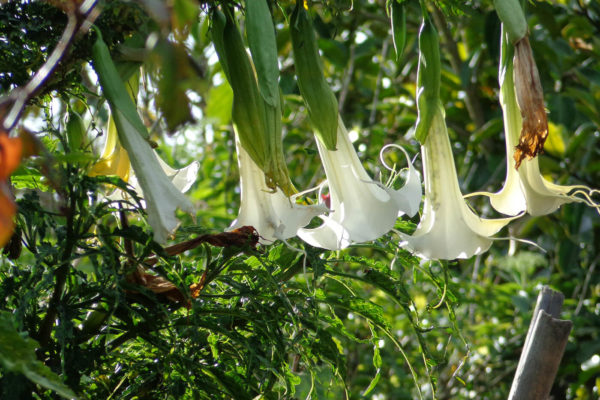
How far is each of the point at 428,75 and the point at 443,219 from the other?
0.36 ft

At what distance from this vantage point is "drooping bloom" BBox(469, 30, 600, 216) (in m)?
0.57

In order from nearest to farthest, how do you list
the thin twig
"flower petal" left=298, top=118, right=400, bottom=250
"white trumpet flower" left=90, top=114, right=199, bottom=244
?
the thin twig
"white trumpet flower" left=90, top=114, right=199, bottom=244
"flower petal" left=298, top=118, right=400, bottom=250

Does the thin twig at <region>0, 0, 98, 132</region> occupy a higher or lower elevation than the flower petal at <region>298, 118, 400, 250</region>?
higher

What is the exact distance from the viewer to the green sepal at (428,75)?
553 millimetres

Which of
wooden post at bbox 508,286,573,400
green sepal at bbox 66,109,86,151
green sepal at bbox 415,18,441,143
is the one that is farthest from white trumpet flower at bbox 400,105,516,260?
green sepal at bbox 66,109,86,151

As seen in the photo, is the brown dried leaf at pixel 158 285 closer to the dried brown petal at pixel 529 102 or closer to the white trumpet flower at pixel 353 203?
the white trumpet flower at pixel 353 203

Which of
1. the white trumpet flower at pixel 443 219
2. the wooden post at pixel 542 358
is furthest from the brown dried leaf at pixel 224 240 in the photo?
the wooden post at pixel 542 358

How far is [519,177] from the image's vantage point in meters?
0.59

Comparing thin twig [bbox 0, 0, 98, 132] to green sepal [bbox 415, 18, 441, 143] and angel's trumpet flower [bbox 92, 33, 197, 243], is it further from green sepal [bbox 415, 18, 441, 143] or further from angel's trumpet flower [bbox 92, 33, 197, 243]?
green sepal [bbox 415, 18, 441, 143]

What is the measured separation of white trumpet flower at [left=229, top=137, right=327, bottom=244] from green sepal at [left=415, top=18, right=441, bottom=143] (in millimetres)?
122

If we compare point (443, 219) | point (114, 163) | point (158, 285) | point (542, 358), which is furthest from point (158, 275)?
point (542, 358)

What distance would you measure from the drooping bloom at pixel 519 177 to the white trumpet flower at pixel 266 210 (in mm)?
164

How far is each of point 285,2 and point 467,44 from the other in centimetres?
139

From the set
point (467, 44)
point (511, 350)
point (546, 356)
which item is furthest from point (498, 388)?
point (546, 356)
